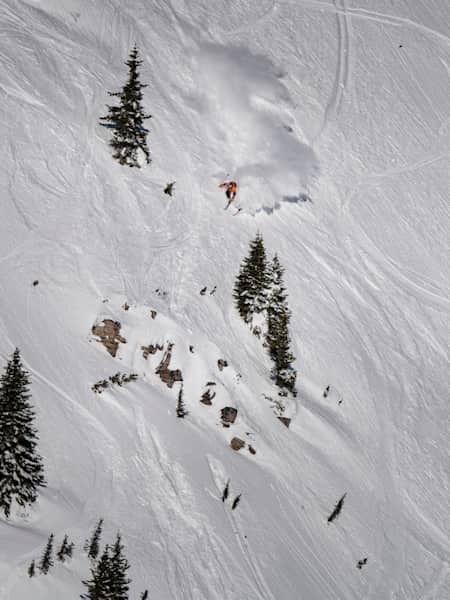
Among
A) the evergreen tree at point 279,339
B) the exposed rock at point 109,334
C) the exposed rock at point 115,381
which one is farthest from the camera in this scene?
the evergreen tree at point 279,339

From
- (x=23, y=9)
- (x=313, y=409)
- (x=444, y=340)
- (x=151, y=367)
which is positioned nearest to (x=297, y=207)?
(x=444, y=340)

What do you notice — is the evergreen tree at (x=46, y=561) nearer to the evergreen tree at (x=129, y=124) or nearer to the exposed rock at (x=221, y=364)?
the exposed rock at (x=221, y=364)

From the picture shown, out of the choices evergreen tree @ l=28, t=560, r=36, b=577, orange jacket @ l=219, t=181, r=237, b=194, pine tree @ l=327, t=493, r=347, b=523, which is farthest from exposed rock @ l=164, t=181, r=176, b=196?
evergreen tree @ l=28, t=560, r=36, b=577

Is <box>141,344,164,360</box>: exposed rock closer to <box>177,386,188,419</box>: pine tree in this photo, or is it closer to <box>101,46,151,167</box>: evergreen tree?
<box>177,386,188,419</box>: pine tree

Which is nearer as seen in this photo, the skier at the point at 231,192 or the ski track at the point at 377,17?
the skier at the point at 231,192

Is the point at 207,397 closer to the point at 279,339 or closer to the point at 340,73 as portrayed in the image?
the point at 279,339

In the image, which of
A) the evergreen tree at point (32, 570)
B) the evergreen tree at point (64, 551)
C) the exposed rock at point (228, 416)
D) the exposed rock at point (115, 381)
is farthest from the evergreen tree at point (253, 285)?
the evergreen tree at point (32, 570)

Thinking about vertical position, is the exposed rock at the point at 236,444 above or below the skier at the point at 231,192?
below
